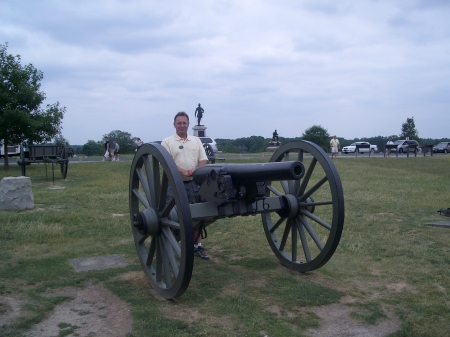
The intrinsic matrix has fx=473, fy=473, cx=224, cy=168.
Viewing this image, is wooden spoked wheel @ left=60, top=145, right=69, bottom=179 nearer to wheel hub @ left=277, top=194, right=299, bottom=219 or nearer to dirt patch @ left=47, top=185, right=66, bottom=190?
dirt patch @ left=47, top=185, right=66, bottom=190

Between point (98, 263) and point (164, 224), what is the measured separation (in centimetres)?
180

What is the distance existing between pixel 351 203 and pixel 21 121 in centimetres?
1407

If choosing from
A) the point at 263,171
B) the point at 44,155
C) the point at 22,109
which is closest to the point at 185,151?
the point at 263,171

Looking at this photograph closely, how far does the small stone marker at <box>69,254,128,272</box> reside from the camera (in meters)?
5.71

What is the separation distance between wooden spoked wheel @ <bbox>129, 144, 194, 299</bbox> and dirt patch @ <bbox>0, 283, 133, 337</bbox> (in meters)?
0.48

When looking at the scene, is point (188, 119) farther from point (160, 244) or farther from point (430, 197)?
point (430, 197)

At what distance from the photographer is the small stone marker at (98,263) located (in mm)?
5706

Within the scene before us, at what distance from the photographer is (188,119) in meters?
5.58

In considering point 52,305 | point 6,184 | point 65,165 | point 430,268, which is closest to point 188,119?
point 52,305

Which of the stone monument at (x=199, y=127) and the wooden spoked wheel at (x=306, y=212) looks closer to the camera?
the wooden spoked wheel at (x=306, y=212)

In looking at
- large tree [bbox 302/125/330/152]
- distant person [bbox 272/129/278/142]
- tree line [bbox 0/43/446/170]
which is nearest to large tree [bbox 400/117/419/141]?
large tree [bbox 302/125/330/152]

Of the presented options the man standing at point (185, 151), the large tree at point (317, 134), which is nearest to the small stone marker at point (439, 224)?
the man standing at point (185, 151)

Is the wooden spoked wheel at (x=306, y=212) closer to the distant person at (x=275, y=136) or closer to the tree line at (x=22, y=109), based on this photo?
the tree line at (x=22, y=109)

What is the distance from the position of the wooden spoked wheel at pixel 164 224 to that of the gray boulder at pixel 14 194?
5044 mm
